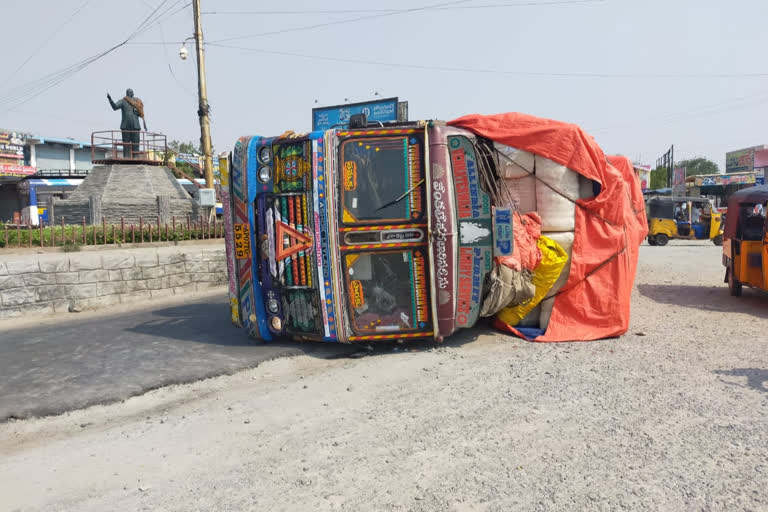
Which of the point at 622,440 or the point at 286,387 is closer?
the point at 622,440

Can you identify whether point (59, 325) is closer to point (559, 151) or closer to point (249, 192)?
point (249, 192)

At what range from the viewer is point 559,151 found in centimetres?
575

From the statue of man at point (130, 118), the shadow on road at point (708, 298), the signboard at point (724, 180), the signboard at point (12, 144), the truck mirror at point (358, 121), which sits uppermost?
the signboard at point (12, 144)

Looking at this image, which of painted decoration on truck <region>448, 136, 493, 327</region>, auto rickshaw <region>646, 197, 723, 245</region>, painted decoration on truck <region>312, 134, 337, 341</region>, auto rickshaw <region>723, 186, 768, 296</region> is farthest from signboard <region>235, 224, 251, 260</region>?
auto rickshaw <region>646, 197, 723, 245</region>

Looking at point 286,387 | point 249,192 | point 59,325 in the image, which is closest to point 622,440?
point 286,387

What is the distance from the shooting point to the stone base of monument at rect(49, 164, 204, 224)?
20625mm

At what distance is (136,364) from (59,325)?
9.50 ft

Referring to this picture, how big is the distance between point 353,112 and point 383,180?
13063mm

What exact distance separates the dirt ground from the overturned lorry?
1.67 feet

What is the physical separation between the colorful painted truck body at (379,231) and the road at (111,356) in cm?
74

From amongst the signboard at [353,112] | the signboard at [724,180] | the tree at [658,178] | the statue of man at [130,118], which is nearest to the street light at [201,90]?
the signboard at [353,112]

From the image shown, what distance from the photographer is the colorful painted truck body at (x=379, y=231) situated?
5180 mm

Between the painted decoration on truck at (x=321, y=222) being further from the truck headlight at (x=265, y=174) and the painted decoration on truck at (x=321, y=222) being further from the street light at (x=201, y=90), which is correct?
the street light at (x=201, y=90)

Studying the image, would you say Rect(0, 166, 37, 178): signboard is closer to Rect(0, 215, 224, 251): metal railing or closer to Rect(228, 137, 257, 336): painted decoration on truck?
Rect(0, 215, 224, 251): metal railing
